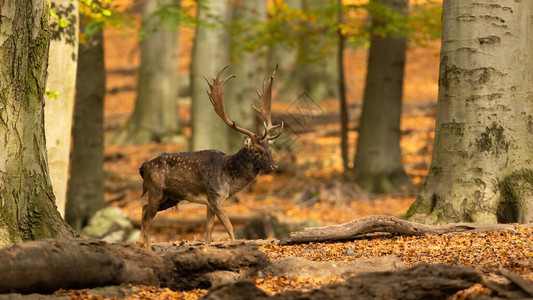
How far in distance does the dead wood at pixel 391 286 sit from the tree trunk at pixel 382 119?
11730 mm

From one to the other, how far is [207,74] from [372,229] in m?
11.7

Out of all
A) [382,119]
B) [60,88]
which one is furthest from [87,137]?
[382,119]

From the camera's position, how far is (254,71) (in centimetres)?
2028

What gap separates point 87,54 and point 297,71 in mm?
18701

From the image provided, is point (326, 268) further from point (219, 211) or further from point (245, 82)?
point (245, 82)

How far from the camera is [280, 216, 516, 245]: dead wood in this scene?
811 centimetres

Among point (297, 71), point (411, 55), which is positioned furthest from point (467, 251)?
point (411, 55)

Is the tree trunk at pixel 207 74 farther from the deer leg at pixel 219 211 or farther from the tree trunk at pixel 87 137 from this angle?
the deer leg at pixel 219 211

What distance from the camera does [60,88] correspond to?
11164 mm

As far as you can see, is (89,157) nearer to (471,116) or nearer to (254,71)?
(254,71)

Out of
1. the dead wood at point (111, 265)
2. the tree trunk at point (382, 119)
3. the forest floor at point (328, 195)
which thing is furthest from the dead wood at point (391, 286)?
the tree trunk at point (382, 119)

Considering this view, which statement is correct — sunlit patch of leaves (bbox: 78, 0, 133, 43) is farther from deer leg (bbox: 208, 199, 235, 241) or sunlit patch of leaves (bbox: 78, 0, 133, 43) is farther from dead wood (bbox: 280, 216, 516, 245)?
dead wood (bbox: 280, 216, 516, 245)

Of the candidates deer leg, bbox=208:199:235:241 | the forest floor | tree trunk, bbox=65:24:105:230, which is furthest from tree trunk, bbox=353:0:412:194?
deer leg, bbox=208:199:235:241

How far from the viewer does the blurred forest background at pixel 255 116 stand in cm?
1494
